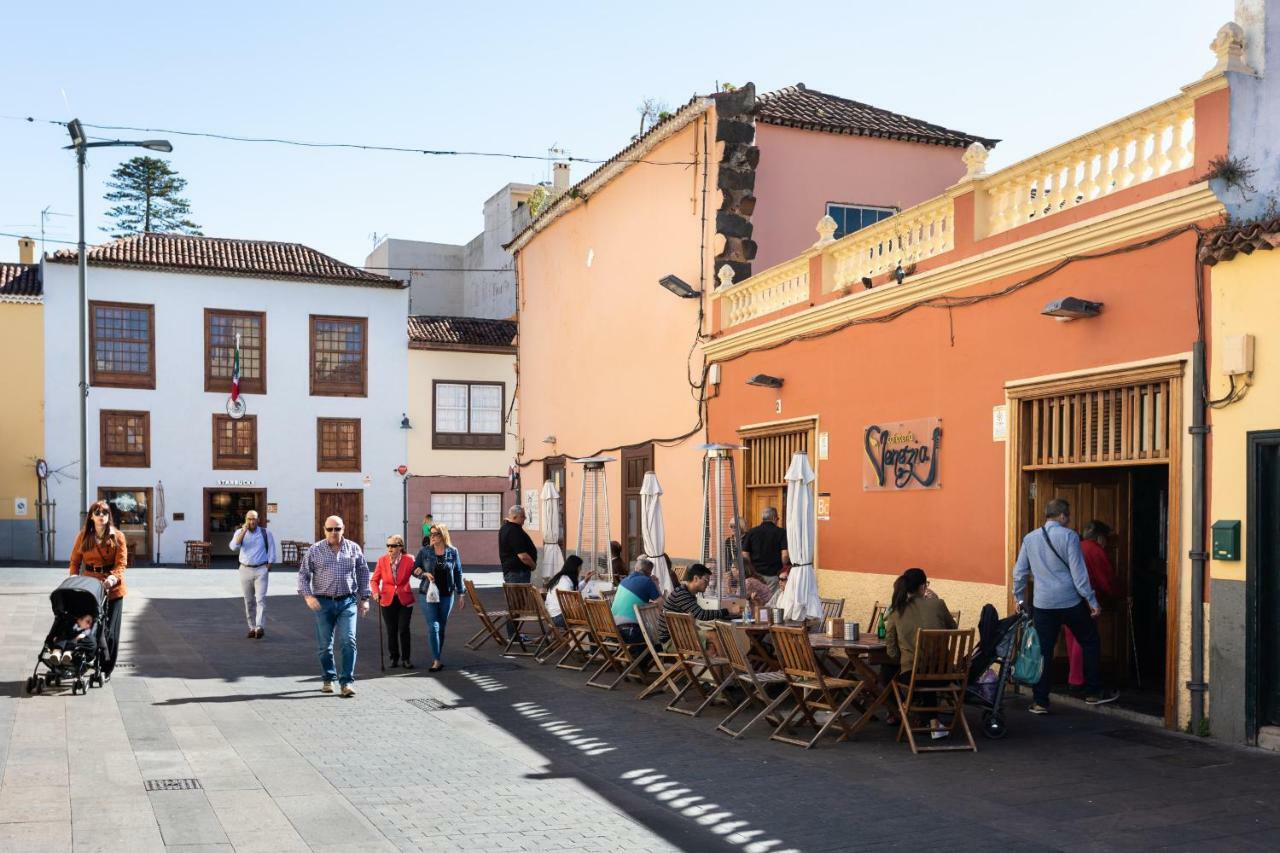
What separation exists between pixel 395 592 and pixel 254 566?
3.48 meters

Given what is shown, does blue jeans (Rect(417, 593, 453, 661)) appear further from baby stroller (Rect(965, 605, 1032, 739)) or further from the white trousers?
baby stroller (Rect(965, 605, 1032, 739))

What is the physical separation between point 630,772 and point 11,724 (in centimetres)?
467

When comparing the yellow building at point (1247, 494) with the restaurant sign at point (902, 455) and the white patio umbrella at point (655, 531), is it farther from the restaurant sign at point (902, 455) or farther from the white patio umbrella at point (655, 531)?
the white patio umbrella at point (655, 531)

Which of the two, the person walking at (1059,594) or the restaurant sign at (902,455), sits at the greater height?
the restaurant sign at (902,455)

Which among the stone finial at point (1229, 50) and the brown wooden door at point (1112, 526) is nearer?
the stone finial at point (1229, 50)

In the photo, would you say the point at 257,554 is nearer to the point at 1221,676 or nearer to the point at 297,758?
the point at 297,758

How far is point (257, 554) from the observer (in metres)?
15.1

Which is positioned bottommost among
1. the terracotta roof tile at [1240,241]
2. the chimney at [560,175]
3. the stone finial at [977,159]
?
the terracotta roof tile at [1240,241]

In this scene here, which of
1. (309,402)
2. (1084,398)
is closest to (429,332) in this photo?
(309,402)

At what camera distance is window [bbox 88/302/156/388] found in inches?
1371

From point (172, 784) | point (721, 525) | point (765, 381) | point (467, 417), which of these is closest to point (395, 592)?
point (721, 525)

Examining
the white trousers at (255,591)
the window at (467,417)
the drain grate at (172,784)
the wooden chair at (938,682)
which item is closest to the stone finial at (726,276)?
the white trousers at (255,591)

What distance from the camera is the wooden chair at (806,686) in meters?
8.60

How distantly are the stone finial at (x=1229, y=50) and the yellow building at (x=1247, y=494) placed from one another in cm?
125
